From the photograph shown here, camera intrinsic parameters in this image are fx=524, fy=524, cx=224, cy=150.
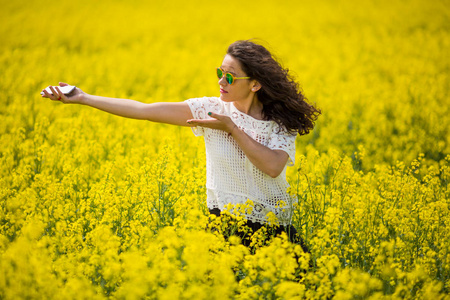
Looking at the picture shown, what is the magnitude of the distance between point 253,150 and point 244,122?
1.17 ft

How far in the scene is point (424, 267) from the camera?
3074mm

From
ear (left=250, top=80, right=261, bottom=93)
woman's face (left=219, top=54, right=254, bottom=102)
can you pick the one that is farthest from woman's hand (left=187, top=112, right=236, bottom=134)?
ear (left=250, top=80, right=261, bottom=93)

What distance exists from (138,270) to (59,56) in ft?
31.4

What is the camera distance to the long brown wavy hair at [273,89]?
3.48m

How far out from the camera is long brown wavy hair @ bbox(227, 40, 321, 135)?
3477 millimetres

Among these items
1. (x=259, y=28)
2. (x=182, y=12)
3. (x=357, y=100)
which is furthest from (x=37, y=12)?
(x=357, y=100)

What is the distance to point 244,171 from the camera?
3486 mm

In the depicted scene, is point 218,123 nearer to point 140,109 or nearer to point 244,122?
point 244,122

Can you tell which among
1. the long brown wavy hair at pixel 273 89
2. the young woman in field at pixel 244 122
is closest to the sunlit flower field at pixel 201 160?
the young woman in field at pixel 244 122

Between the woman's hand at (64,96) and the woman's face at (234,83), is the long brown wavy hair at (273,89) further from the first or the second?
the woman's hand at (64,96)

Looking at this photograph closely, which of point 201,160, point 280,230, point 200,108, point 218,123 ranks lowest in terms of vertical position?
point 280,230

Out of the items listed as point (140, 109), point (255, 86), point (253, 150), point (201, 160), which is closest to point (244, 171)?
point (253, 150)

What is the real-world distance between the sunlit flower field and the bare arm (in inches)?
13.6

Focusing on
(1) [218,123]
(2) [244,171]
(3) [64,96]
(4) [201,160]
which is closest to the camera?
(1) [218,123]
